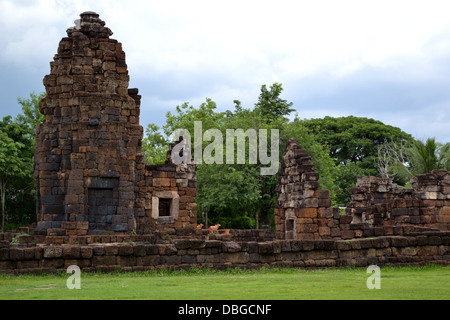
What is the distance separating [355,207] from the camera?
1070 inches

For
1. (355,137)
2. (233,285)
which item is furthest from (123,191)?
(355,137)

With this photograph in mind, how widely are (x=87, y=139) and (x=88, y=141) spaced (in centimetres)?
8

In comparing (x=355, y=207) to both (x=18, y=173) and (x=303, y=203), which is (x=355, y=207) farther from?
(x=18, y=173)

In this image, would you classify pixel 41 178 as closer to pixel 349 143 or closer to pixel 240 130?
pixel 240 130

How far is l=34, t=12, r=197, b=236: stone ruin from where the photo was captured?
22.0 m

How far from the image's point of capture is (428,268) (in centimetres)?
1609

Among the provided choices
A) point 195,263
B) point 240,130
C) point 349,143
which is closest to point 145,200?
point 195,263

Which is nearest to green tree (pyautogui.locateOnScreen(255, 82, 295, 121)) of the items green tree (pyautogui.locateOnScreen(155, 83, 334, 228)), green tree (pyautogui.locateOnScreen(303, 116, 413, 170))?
green tree (pyautogui.locateOnScreen(155, 83, 334, 228))

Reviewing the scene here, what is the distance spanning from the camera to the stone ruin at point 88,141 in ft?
72.0

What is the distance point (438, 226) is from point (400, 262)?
320 inches

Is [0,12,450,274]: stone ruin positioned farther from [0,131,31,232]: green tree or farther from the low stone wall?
[0,131,31,232]: green tree

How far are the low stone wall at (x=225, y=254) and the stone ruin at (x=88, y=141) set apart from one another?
→ 276 inches

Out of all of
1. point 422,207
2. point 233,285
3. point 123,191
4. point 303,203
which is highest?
point 123,191

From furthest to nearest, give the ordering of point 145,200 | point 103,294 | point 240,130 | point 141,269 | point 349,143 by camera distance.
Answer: point 349,143 < point 240,130 < point 145,200 < point 141,269 < point 103,294
